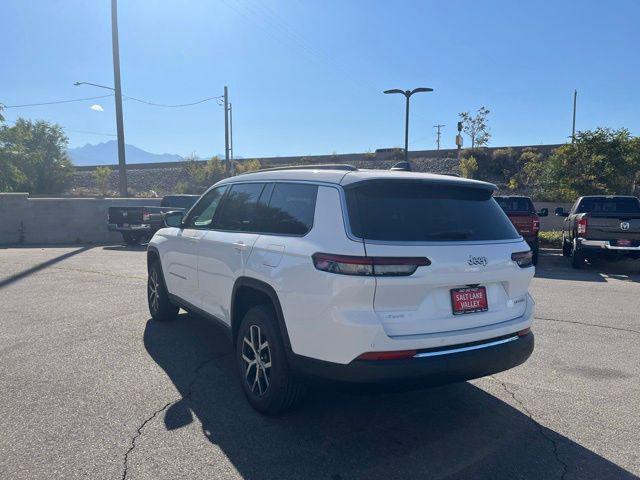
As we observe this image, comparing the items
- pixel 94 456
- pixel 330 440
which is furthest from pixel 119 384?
pixel 330 440

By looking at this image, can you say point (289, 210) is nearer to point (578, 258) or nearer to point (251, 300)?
point (251, 300)

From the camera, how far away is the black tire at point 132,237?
17.4 m

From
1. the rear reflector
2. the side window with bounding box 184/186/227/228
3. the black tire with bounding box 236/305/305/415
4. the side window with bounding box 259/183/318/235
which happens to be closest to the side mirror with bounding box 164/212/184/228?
the side window with bounding box 184/186/227/228

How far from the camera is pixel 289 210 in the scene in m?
3.93

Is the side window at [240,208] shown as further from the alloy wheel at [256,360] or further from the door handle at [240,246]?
the alloy wheel at [256,360]

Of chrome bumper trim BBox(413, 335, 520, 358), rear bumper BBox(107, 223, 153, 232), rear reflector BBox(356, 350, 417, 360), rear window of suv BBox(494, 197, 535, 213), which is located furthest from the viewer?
rear bumper BBox(107, 223, 153, 232)

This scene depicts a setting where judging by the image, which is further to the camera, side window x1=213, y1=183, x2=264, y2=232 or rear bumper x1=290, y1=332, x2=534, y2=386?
side window x1=213, y1=183, x2=264, y2=232

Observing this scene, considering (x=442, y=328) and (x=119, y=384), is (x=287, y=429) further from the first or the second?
(x=119, y=384)

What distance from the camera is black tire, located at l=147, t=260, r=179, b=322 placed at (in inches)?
248

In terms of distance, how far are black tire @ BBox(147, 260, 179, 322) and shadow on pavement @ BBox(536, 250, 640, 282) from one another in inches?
323

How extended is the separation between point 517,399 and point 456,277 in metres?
1.61

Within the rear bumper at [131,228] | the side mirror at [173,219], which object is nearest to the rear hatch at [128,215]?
the rear bumper at [131,228]

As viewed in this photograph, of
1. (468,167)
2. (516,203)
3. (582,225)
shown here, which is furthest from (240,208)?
(468,167)

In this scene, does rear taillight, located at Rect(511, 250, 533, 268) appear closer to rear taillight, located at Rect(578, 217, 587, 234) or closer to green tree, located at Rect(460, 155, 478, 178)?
rear taillight, located at Rect(578, 217, 587, 234)
